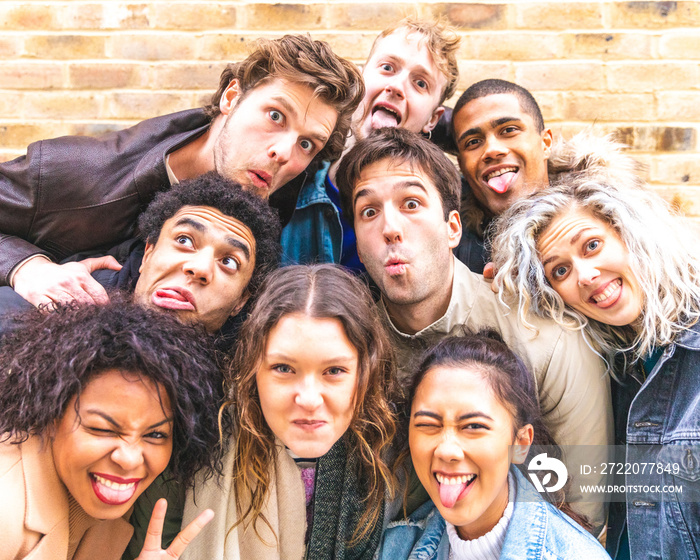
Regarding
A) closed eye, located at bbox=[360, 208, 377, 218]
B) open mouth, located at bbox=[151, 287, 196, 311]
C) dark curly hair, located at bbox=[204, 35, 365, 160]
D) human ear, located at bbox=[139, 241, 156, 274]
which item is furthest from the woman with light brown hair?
dark curly hair, located at bbox=[204, 35, 365, 160]

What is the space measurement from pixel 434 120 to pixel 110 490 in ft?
7.36

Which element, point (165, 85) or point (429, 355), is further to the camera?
point (165, 85)

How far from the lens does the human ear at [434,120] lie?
123 inches

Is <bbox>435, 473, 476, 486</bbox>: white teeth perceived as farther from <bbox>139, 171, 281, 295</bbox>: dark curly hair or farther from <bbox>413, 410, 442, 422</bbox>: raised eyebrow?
<bbox>139, 171, 281, 295</bbox>: dark curly hair

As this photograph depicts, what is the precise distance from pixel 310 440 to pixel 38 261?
1265 mm

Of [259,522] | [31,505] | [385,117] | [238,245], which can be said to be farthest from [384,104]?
[31,505]

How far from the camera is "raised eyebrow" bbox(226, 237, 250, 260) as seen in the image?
2.27 meters

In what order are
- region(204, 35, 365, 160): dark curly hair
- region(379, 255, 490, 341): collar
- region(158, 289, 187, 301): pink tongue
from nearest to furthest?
region(158, 289, 187, 301): pink tongue → region(379, 255, 490, 341): collar → region(204, 35, 365, 160): dark curly hair

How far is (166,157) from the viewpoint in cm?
259

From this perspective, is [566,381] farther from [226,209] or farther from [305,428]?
[226,209]

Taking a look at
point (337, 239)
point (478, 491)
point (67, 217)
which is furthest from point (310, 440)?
point (67, 217)

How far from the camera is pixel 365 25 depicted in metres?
3.15

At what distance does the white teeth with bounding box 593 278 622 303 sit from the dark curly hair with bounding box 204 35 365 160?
1303 mm

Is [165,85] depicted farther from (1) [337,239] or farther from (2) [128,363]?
(2) [128,363]
